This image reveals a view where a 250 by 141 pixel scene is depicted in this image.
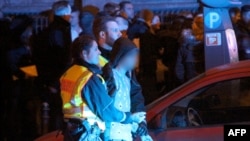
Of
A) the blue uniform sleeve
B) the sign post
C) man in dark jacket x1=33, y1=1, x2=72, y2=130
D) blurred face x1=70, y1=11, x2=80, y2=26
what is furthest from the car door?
blurred face x1=70, y1=11, x2=80, y2=26

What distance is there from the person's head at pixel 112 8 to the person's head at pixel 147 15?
1.05 feet

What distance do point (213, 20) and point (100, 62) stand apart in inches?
64.3

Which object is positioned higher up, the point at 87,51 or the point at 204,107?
the point at 87,51

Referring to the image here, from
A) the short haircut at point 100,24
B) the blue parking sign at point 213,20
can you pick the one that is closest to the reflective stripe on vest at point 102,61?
the short haircut at point 100,24

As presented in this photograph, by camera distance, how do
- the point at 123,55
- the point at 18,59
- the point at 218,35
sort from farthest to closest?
1. the point at 18,59
2. the point at 218,35
3. the point at 123,55

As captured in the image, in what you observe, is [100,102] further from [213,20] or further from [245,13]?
[245,13]

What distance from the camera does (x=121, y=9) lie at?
27.1 ft

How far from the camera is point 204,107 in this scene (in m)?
6.45

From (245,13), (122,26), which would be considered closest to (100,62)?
(122,26)

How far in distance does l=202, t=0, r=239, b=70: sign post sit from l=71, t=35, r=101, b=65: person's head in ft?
5.01

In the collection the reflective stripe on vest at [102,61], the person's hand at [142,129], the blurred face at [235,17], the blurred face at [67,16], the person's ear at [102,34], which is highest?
the blurred face at [67,16]

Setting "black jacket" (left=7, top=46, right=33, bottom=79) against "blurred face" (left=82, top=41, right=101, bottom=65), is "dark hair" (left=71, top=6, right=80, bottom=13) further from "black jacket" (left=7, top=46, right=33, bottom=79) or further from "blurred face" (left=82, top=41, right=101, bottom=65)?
"blurred face" (left=82, top=41, right=101, bottom=65)

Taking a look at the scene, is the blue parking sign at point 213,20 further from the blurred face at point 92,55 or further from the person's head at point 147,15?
the blurred face at point 92,55

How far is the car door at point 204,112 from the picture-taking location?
6.29 meters
